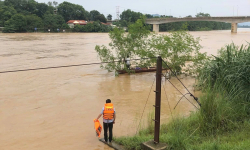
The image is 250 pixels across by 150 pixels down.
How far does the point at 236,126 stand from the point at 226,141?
0.93 meters

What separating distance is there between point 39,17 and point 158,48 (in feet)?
→ 230

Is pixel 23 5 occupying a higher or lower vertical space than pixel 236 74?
higher

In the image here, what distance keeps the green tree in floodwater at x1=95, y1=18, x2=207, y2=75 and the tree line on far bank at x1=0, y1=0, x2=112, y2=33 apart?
5482cm

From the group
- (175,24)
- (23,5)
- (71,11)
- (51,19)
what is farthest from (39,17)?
(175,24)

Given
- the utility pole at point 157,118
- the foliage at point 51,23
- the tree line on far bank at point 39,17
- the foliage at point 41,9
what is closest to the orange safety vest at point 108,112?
the utility pole at point 157,118

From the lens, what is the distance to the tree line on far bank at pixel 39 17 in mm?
67819

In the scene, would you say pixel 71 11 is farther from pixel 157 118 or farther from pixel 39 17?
pixel 157 118

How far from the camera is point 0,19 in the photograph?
70500 mm

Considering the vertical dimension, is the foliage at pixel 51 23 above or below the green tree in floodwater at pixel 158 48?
above

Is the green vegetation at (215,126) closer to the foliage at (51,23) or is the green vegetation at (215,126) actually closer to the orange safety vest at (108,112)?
the orange safety vest at (108,112)

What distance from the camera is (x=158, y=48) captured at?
14656mm

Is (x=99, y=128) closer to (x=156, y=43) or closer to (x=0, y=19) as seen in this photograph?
(x=156, y=43)

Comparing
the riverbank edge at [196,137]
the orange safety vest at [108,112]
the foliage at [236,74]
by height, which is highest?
the foliage at [236,74]

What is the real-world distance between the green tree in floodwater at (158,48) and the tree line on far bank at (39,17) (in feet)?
180
